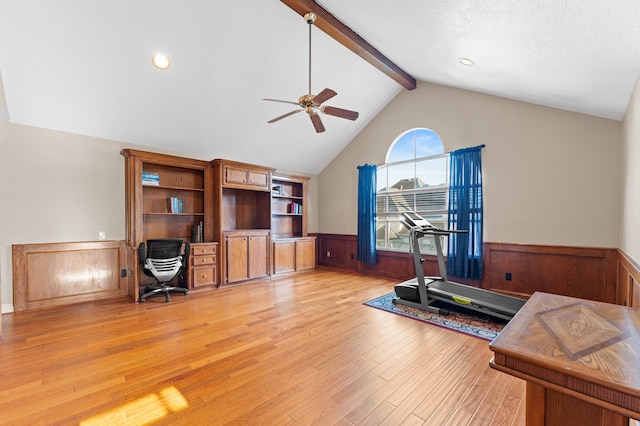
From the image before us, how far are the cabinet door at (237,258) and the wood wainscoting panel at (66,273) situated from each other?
1520 mm

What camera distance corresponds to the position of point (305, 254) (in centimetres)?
639

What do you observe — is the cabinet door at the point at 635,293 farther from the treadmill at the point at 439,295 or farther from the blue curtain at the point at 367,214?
the blue curtain at the point at 367,214

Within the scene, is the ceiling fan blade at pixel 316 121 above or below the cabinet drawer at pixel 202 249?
above

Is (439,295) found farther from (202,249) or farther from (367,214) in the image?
(202,249)

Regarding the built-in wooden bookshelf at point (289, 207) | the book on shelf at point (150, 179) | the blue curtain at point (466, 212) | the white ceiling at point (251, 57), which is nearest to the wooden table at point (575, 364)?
the white ceiling at point (251, 57)

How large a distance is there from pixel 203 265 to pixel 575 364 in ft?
15.5

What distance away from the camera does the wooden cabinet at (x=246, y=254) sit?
196 inches

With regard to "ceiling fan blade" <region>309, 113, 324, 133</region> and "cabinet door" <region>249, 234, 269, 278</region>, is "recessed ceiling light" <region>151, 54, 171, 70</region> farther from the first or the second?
"cabinet door" <region>249, 234, 269, 278</region>

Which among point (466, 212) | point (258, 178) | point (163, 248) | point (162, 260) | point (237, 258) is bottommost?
point (237, 258)

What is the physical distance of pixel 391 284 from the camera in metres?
5.16

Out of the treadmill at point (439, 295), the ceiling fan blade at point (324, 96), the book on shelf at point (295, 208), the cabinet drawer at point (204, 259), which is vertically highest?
the ceiling fan blade at point (324, 96)

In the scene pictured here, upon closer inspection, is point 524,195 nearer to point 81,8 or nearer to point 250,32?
point 250,32

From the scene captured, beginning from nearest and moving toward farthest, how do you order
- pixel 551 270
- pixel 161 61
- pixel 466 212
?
pixel 161 61, pixel 551 270, pixel 466 212

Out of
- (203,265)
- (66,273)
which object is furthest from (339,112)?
(66,273)
